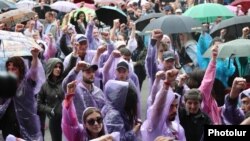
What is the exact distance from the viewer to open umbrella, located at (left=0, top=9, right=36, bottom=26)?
12.4 metres

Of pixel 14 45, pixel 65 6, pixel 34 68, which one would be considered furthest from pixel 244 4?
pixel 34 68

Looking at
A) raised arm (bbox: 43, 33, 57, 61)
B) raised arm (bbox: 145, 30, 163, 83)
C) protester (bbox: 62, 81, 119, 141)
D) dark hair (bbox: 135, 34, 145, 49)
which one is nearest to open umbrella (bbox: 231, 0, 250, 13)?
dark hair (bbox: 135, 34, 145, 49)

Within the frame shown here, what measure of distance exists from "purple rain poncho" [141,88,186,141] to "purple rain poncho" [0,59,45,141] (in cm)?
130

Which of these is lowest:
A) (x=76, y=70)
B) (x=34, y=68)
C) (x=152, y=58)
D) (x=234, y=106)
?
(x=234, y=106)

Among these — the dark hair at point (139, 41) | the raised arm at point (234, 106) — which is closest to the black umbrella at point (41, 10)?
the dark hair at point (139, 41)

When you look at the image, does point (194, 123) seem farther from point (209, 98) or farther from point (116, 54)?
point (116, 54)

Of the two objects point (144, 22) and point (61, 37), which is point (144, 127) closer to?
point (61, 37)

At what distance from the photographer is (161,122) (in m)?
6.07

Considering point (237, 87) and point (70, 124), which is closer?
point (70, 124)

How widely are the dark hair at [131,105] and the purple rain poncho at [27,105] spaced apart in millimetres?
869

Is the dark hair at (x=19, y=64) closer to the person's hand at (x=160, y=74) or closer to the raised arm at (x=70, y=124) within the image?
the raised arm at (x=70, y=124)

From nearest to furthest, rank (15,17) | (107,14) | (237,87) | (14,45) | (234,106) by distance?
1. (237,87)
2. (234,106)
3. (14,45)
4. (15,17)
5. (107,14)

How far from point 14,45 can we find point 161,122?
242cm

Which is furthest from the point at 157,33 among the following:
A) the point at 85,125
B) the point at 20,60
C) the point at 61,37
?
the point at 61,37
